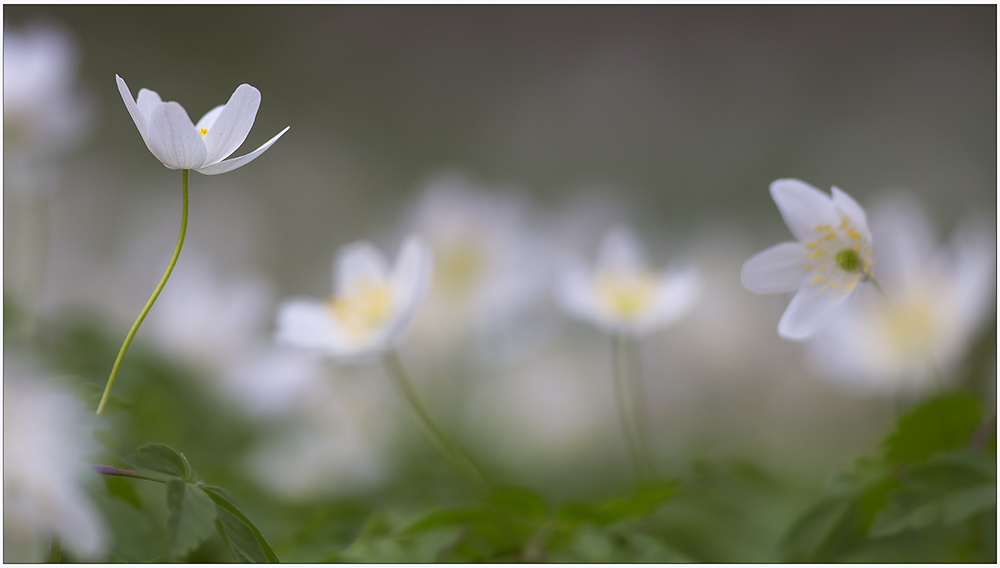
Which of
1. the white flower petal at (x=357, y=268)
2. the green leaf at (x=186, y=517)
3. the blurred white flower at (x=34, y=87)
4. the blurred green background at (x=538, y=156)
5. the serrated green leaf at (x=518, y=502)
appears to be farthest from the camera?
the blurred green background at (x=538, y=156)

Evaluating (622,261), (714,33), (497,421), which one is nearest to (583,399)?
(497,421)

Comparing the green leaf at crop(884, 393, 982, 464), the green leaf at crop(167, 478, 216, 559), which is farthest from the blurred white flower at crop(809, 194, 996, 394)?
the green leaf at crop(167, 478, 216, 559)

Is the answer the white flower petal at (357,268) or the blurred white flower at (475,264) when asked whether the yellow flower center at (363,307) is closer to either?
the white flower petal at (357,268)

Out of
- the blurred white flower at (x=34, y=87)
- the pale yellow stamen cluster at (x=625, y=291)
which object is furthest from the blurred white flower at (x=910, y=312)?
the blurred white flower at (x=34, y=87)

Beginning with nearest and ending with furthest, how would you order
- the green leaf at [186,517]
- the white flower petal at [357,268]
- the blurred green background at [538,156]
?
1. the green leaf at [186,517]
2. the white flower petal at [357,268]
3. the blurred green background at [538,156]

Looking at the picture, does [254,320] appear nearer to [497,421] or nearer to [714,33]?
[497,421]

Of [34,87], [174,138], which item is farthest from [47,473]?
[34,87]
